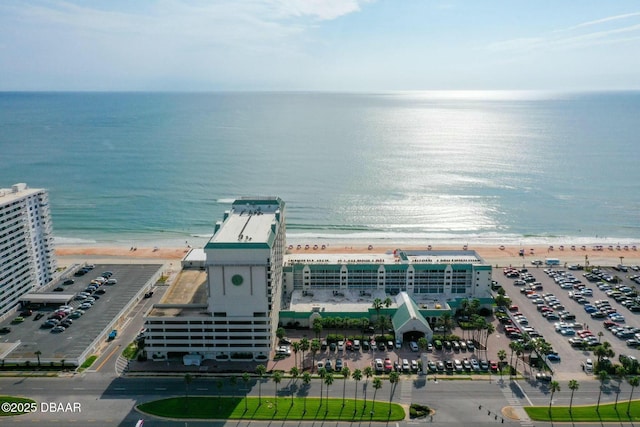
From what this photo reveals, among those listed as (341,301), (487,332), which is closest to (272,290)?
(341,301)

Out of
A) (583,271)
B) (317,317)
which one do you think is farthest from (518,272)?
(317,317)

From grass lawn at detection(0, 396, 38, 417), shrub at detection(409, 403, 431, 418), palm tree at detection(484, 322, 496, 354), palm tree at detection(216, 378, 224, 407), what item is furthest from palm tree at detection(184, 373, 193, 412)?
palm tree at detection(484, 322, 496, 354)

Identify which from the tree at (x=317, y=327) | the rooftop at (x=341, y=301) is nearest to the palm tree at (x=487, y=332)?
the rooftop at (x=341, y=301)

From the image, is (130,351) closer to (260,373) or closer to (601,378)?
(260,373)

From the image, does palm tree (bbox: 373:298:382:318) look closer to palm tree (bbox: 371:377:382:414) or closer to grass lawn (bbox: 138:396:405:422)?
palm tree (bbox: 371:377:382:414)

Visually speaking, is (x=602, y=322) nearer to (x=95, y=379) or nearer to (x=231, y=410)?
(x=231, y=410)

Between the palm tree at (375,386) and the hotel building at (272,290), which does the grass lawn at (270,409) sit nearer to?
the palm tree at (375,386)
